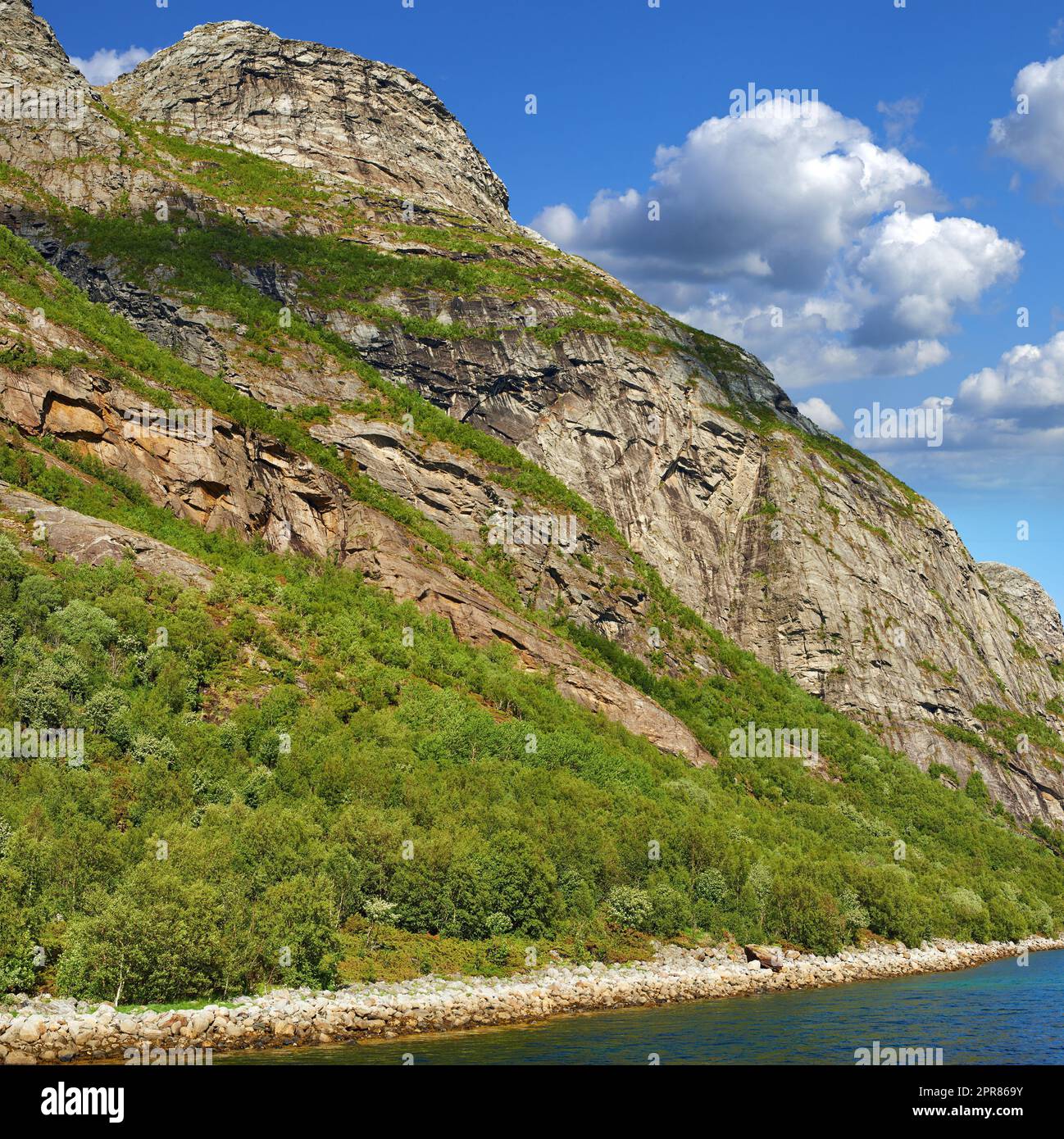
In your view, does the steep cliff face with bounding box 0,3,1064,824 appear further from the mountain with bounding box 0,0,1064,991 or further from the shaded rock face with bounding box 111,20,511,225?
the shaded rock face with bounding box 111,20,511,225

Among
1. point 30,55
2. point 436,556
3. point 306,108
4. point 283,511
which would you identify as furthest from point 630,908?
point 306,108

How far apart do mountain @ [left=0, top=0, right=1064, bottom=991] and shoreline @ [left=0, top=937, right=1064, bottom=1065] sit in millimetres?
3137

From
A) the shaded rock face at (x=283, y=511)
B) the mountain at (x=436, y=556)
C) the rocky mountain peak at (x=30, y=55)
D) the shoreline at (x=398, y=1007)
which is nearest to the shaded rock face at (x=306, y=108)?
the mountain at (x=436, y=556)

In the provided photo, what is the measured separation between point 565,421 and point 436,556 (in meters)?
32.7

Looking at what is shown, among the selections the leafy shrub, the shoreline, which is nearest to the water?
the shoreline

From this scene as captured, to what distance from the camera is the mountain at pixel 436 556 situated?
51.6 meters

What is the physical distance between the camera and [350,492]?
78.0 meters

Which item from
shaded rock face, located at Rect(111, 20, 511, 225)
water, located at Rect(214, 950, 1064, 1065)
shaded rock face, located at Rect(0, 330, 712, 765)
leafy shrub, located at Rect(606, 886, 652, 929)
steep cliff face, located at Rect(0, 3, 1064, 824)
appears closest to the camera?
water, located at Rect(214, 950, 1064, 1065)

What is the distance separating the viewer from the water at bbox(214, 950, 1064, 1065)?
30.9 m

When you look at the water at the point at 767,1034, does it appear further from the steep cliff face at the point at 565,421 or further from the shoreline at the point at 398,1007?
the steep cliff face at the point at 565,421

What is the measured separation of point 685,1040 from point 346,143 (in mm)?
140705

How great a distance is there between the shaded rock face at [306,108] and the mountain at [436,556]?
647 millimetres

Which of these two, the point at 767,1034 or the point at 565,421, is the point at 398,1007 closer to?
the point at 767,1034

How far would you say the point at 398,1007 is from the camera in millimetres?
35781
